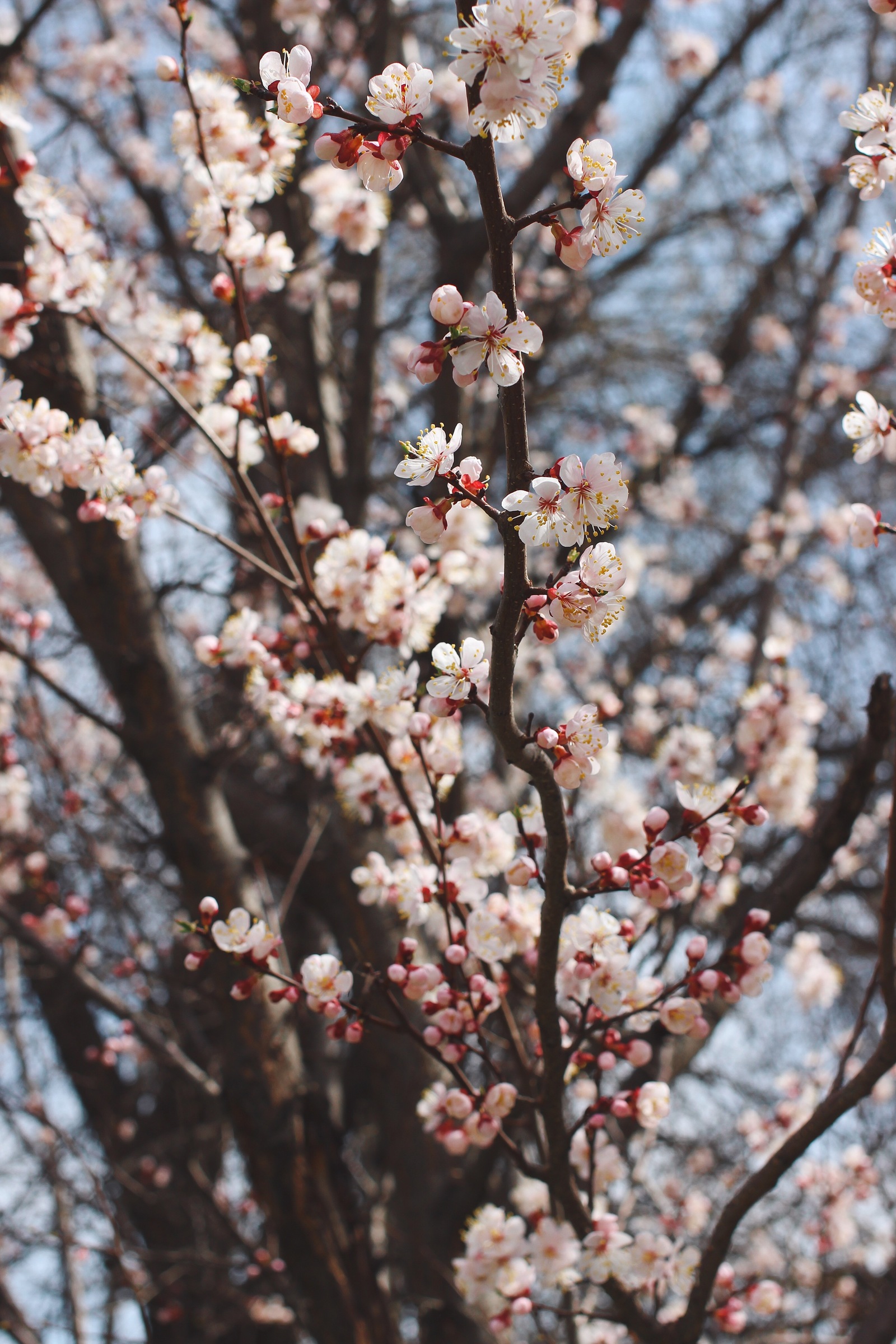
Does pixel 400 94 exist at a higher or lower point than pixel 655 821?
higher

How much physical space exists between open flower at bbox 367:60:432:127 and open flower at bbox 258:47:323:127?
0.07 meters

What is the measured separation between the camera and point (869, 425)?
64.6 inches

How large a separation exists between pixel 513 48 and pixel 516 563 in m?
0.54

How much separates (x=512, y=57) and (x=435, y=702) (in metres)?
0.79

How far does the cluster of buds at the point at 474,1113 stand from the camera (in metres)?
1.72

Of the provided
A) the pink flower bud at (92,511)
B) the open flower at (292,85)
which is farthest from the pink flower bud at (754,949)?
the pink flower bud at (92,511)

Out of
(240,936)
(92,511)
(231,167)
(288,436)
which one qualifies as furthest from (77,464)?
(240,936)

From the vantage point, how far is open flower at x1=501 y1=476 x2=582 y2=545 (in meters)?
1.10

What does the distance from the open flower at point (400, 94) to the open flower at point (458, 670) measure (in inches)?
25.9

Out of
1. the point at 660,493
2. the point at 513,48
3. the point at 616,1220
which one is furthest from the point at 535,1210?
the point at 660,493

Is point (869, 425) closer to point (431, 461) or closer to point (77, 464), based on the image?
point (431, 461)

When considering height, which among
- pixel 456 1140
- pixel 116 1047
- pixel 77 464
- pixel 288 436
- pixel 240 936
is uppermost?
pixel 288 436

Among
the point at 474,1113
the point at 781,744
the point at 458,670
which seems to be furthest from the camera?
the point at 781,744

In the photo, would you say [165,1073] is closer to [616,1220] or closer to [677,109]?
[616,1220]
